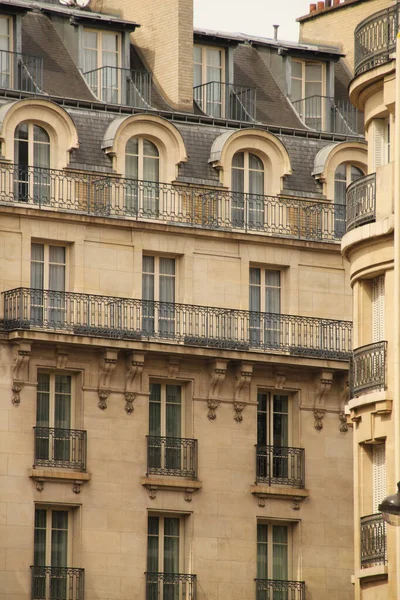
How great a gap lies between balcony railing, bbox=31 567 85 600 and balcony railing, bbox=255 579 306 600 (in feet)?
14.3

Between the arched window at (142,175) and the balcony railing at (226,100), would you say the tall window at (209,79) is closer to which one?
the balcony railing at (226,100)

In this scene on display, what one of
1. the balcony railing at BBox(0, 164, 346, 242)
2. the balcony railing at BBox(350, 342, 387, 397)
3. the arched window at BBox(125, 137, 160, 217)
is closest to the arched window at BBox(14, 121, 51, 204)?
the balcony railing at BBox(0, 164, 346, 242)

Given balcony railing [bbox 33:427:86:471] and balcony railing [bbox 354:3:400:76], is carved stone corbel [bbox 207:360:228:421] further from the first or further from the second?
balcony railing [bbox 354:3:400:76]

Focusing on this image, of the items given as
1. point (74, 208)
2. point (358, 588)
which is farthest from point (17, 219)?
point (358, 588)

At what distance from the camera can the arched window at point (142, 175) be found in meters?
53.6

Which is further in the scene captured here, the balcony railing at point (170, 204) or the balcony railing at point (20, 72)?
the balcony railing at point (20, 72)

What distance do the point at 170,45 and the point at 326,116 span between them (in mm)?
4541

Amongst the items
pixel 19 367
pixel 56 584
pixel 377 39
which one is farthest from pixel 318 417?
pixel 377 39

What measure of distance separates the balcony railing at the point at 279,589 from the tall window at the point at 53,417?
535cm

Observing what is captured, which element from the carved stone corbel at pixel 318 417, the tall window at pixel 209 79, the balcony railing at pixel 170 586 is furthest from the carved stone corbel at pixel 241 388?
the tall window at pixel 209 79

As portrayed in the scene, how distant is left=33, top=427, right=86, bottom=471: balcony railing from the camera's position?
51.4 meters

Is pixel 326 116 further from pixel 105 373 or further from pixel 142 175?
pixel 105 373

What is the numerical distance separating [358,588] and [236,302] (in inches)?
547

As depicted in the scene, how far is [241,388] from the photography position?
53688 millimetres
